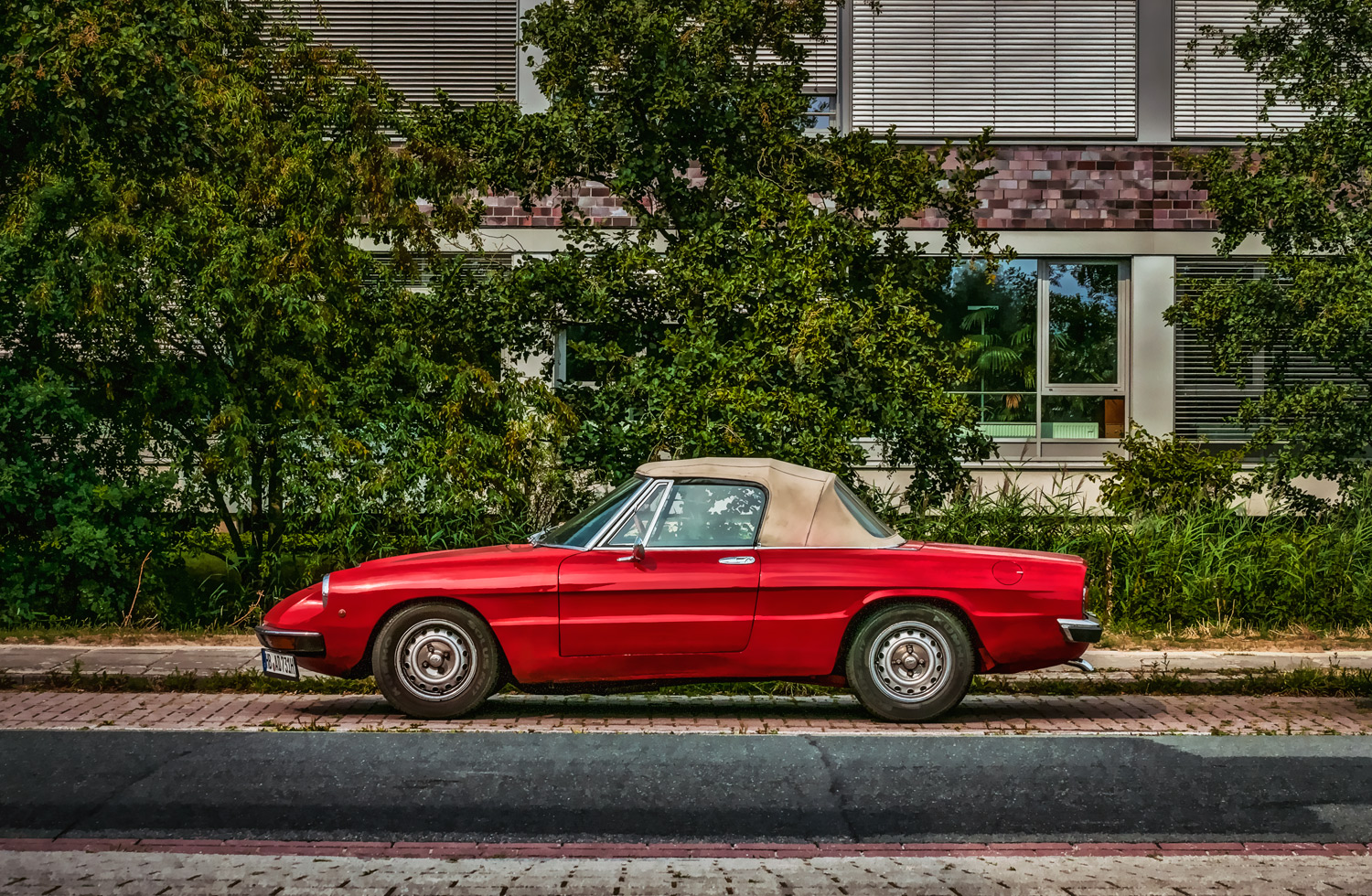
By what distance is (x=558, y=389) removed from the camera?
42.3 ft

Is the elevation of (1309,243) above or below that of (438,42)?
below

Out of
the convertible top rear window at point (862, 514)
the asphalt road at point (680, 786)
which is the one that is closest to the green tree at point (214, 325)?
the convertible top rear window at point (862, 514)

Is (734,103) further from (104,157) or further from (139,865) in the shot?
(139,865)

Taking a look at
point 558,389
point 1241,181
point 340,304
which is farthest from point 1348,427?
point 340,304

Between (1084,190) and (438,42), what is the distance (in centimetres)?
862

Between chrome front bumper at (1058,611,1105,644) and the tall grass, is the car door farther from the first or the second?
the tall grass

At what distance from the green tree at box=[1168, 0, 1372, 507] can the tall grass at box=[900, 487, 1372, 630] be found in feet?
2.62

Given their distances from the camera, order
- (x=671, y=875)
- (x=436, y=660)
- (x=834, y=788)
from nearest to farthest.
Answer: (x=671, y=875)
(x=834, y=788)
(x=436, y=660)

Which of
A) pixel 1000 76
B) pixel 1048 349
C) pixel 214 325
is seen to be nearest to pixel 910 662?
pixel 214 325

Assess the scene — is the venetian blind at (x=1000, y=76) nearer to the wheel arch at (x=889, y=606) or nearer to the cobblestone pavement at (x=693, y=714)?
the cobblestone pavement at (x=693, y=714)

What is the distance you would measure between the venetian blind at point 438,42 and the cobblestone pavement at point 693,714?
1130 cm

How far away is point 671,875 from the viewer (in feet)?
17.4

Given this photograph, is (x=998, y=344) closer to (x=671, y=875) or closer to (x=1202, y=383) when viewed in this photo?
(x=1202, y=383)

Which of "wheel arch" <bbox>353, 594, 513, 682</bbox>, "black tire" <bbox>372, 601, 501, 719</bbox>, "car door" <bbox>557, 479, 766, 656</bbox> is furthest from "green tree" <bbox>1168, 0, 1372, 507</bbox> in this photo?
"black tire" <bbox>372, 601, 501, 719</bbox>
